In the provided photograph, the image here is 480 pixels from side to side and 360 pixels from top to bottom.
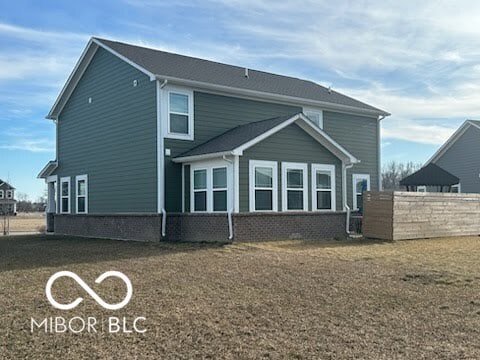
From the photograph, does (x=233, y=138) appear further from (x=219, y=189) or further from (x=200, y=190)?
(x=200, y=190)

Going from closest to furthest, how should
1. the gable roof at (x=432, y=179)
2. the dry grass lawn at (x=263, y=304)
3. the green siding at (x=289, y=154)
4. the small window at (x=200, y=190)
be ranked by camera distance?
1. the dry grass lawn at (x=263, y=304)
2. the green siding at (x=289, y=154)
3. the small window at (x=200, y=190)
4. the gable roof at (x=432, y=179)

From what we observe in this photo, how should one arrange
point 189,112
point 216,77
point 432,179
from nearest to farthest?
1. point 189,112
2. point 216,77
3. point 432,179

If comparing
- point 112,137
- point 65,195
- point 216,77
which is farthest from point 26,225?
point 216,77

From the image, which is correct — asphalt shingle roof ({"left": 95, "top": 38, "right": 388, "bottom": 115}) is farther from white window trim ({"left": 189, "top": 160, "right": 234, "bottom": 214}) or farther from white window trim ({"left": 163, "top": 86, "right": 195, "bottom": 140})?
white window trim ({"left": 189, "top": 160, "right": 234, "bottom": 214})

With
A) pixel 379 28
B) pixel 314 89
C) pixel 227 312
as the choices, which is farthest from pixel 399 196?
pixel 227 312

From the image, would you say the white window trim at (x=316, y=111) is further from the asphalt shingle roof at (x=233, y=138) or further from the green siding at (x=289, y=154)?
the green siding at (x=289, y=154)

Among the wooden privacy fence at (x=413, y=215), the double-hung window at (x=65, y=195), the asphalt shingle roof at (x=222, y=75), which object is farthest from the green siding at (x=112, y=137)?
the wooden privacy fence at (x=413, y=215)

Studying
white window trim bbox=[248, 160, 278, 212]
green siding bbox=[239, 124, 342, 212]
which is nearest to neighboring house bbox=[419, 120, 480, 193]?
green siding bbox=[239, 124, 342, 212]

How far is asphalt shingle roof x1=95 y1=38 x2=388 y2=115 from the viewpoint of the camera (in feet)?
62.8

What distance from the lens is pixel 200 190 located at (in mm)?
17781

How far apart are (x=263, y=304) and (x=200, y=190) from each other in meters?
10.1

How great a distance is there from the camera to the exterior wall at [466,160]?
30.8m

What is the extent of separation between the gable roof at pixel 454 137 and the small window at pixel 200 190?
1964 cm

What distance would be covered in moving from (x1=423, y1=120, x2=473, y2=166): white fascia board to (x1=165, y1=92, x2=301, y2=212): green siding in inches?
601
